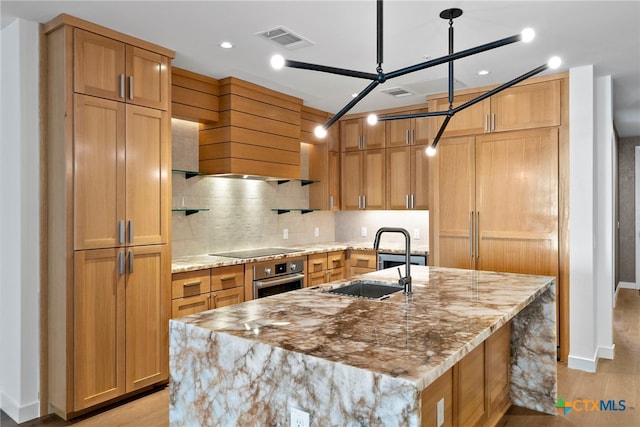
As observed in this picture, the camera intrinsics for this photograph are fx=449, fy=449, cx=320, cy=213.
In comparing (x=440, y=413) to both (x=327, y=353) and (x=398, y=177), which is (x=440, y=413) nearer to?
(x=327, y=353)

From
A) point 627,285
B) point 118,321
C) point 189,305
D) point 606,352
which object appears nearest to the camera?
point 118,321

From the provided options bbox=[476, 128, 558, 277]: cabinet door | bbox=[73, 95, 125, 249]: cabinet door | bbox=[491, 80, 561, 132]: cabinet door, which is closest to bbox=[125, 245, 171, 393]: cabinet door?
bbox=[73, 95, 125, 249]: cabinet door

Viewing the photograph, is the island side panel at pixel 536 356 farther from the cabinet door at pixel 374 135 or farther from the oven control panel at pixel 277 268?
the cabinet door at pixel 374 135

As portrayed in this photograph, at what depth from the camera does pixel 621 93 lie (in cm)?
460

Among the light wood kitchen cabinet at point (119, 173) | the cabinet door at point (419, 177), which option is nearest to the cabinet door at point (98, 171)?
the light wood kitchen cabinet at point (119, 173)

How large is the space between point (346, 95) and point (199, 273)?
92.6 inches

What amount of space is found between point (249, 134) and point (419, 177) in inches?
80.4

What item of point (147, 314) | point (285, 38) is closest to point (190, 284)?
point (147, 314)

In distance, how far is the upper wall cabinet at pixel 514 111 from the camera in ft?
12.8

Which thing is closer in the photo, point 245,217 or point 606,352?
point 606,352

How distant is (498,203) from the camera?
4176mm

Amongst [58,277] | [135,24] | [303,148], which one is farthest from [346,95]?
[58,277]

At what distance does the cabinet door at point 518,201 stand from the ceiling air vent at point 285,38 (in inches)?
81.1

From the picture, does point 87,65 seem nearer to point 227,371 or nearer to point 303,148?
point 227,371
